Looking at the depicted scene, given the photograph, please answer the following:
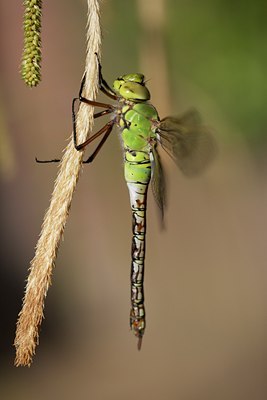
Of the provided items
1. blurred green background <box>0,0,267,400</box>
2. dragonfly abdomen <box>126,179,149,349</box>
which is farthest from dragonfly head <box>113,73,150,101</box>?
blurred green background <box>0,0,267,400</box>

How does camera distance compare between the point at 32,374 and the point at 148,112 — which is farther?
the point at 32,374

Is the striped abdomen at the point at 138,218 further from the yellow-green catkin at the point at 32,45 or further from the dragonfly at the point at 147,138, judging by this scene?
the yellow-green catkin at the point at 32,45

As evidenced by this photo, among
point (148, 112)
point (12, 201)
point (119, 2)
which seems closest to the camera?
point (148, 112)

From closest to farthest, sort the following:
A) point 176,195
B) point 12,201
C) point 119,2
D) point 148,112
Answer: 1. point 148,112
2. point 119,2
3. point 12,201
4. point 176,195

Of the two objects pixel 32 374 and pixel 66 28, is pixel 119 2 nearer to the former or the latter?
pixel 66 28

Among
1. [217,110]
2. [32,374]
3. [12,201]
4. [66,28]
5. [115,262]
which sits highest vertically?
[66,28]

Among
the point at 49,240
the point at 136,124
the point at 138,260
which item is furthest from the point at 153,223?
the point at 49,240

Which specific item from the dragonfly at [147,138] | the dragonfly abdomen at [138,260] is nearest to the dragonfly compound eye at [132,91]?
the dragonfly at [147,138]

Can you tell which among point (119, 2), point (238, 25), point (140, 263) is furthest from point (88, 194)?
point (140, 263)
